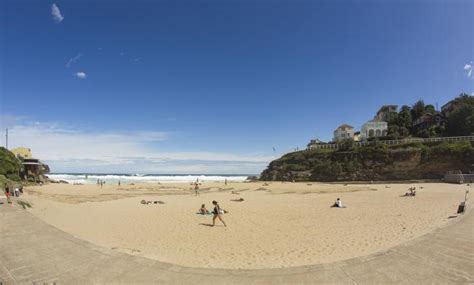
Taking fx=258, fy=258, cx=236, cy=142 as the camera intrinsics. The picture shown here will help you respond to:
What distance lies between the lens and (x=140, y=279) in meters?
4.70

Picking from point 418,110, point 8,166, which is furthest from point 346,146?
point 8,166

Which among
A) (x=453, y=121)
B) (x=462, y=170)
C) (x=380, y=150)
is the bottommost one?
(x=462, y=170)

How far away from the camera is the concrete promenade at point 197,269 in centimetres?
472

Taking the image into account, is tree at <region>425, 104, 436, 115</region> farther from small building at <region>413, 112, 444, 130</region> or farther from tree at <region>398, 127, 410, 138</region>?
tree at <region>398, 127, 410, 138</region>

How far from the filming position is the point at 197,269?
5.18 metres

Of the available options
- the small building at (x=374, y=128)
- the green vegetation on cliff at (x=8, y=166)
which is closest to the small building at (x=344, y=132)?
the small building at (x=374, y=128)

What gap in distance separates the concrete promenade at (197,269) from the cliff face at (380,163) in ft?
158

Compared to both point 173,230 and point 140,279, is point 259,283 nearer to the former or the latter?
point 140,279

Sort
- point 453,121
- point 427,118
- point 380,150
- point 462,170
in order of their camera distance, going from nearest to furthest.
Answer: point 462,170, point 380,150, point 453,121, point 427,118

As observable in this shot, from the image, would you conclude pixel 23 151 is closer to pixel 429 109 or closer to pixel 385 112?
pixel 385 112

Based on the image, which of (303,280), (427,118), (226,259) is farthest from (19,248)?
(427,118)

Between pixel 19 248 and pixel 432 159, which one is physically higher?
pixel 432 159

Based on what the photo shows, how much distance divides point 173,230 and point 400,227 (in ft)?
34.4

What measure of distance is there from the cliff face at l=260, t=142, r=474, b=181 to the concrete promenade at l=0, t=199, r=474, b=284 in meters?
48.2
